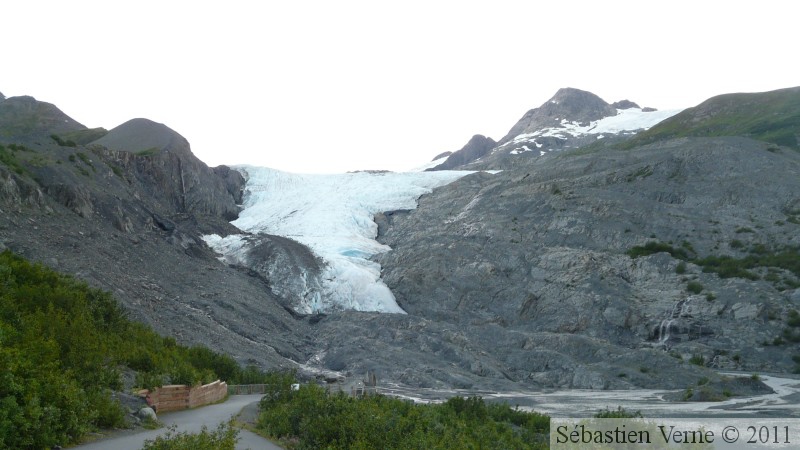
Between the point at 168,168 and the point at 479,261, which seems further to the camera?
the point at 168,168

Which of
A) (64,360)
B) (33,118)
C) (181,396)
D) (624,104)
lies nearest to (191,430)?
(64,360)

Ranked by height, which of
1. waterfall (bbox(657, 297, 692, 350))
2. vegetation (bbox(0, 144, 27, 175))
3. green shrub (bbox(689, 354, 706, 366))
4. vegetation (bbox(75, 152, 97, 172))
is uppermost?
vegetation (bbox(75, 152, 97, 172))

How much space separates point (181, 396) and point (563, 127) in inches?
6099

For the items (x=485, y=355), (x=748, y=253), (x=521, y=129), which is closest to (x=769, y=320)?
(x=748, y=253)

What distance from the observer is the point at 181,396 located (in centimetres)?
2008

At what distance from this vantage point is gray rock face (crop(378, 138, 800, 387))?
48.7 metres

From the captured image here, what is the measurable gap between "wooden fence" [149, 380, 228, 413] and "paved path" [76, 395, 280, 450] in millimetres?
286

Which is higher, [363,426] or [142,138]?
[142,138]

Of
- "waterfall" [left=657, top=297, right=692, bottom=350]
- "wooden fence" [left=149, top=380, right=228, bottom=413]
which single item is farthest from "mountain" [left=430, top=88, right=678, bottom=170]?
"wooden fence" [left=149, top=380, right=228, bottom=413]

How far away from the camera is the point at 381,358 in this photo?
155ft

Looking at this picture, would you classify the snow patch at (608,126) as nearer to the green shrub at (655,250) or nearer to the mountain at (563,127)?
the mountain at (563,127)

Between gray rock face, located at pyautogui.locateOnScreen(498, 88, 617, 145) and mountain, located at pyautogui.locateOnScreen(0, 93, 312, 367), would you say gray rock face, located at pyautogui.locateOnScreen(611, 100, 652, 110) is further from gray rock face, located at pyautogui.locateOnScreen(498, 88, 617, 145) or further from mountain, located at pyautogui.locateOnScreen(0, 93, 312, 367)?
mountain, located at pyautogui.locateOnScreen(0, 93, 312, 367)

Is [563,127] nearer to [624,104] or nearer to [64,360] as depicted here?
[624,104]

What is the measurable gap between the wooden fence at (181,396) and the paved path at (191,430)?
29 centimetres
